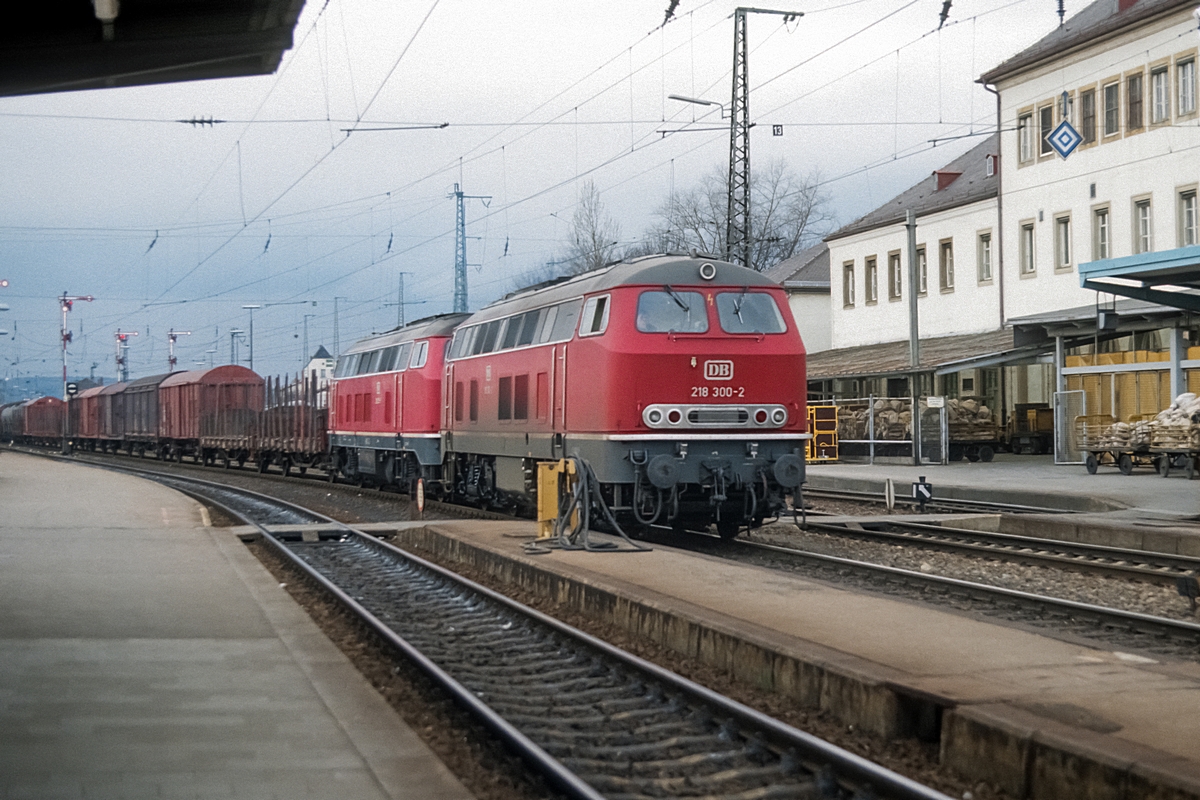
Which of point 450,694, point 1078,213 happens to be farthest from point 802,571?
point 1078,213

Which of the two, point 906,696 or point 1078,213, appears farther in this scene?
point 1078,213

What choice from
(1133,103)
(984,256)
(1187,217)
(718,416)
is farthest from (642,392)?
(984,256)

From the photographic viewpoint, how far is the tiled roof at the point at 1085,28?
3256 cm

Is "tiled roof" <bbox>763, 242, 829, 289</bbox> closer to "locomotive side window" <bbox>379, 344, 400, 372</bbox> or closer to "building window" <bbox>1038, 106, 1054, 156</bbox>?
"building window" <bbox>1038, 106, 1054, 156</bbox>

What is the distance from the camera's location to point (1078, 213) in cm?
3556

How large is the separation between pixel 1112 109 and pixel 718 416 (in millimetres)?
23801

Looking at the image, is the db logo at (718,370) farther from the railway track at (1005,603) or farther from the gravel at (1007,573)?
the gravel at (1007,573)

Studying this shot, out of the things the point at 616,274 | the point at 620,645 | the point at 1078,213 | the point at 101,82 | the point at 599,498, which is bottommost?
the point at 620,645

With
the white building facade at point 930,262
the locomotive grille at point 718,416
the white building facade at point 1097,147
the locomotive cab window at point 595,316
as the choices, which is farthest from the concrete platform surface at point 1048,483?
the locomotive cab window at point 595,316

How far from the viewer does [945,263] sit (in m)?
42.3

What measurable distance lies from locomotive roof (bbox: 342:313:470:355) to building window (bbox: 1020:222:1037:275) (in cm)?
1912

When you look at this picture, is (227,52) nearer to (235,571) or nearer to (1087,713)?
(235,571)

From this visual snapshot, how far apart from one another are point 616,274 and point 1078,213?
23862mm

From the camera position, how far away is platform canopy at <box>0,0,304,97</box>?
9.60 metres
